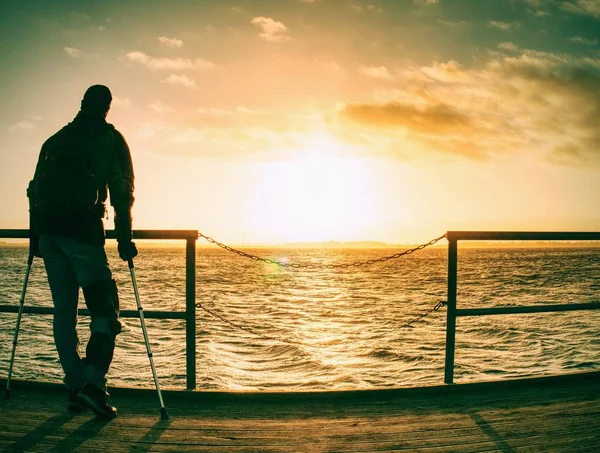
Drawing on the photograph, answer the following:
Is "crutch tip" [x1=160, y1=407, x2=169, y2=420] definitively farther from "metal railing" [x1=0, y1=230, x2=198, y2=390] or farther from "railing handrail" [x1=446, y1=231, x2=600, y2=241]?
"railing handrail" [x1=446, y1=231, x2=600, y2=241]

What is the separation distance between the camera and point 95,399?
3.22m

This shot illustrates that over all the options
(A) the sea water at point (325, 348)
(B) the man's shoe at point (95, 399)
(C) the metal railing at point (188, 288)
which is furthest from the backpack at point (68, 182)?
(A) the sea water at point (325, 348)

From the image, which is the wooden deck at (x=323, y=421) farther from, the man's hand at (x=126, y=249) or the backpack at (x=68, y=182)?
the backpack at (x=68, y=182)

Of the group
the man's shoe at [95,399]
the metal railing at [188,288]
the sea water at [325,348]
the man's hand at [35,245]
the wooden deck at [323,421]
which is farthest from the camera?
the sea water at [325,348]

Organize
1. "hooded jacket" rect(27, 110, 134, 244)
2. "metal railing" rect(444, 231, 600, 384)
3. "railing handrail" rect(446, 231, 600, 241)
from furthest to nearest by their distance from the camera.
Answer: "railing handrail" rect(446, 231, 600, 241), "metal railing" rect(444, 231, 600, 384), "hooded jacket" rect(27, 110, 134, 244)

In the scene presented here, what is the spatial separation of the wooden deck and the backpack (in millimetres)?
1400

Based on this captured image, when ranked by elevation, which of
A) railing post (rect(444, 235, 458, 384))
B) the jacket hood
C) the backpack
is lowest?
railing post (rect(444, 235, 458, 384))

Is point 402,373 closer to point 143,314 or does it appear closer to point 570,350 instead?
point 570,350

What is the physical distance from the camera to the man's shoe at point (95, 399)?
3.19 m

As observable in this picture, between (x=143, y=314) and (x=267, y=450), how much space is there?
1.48 meters

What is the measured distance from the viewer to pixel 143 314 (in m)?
3.71

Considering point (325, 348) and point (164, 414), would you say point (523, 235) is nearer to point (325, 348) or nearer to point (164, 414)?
point (164, 414)

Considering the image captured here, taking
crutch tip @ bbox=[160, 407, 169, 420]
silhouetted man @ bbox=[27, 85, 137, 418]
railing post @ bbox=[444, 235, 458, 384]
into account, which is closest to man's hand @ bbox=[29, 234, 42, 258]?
silhouetted man @ bbox=[27, 85, 137, 418]

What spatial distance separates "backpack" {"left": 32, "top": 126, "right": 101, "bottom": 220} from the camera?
3.26 meters
